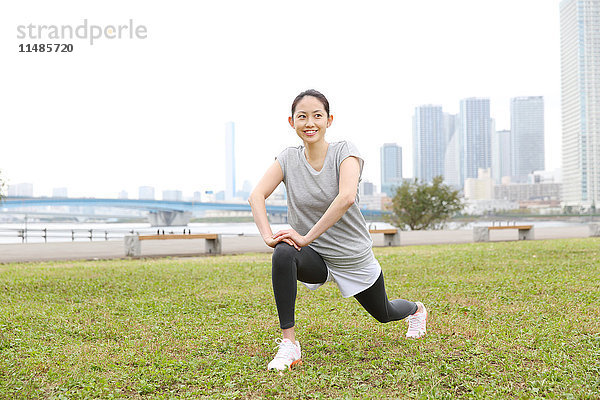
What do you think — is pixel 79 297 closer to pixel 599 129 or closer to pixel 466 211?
pixel 466 211

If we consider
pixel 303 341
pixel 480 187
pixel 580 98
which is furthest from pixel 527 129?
pixel 303 341

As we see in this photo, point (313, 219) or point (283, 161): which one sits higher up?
point (283, 161)

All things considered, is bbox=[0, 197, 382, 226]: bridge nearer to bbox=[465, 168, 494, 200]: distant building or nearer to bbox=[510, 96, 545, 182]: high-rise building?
bbox=[465, 168, 494, 200]: distant building

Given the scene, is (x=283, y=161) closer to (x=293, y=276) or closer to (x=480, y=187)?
(x=293, y=276)

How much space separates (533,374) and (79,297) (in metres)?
5.38

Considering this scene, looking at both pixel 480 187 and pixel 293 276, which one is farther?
pixel 480 187

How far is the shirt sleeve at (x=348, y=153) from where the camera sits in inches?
131

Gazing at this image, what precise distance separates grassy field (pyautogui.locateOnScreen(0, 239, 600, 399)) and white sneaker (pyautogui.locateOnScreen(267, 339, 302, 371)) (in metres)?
0.09

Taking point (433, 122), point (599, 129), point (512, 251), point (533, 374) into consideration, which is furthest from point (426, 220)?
point (599, 129)

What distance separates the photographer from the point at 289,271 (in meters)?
3.24

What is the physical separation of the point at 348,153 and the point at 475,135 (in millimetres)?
122434

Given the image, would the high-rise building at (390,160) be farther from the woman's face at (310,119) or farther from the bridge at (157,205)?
the woman's face at (310,119)

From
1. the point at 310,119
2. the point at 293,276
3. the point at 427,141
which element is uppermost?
the point at 427,141


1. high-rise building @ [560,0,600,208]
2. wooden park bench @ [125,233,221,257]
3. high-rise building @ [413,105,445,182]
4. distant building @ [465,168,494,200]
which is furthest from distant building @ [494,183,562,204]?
wooden park bench @ [125,233,221,257]
